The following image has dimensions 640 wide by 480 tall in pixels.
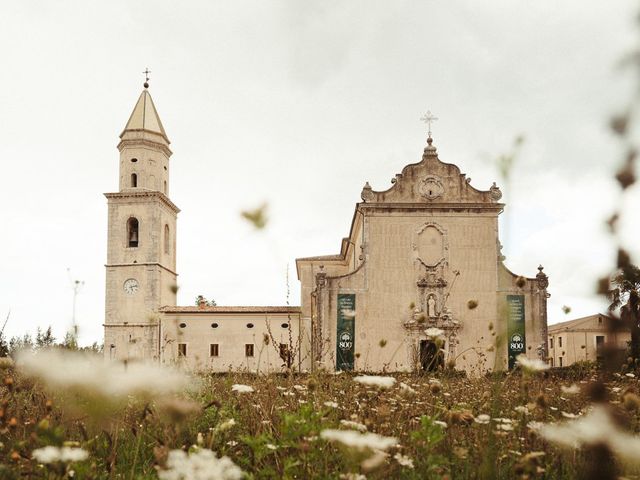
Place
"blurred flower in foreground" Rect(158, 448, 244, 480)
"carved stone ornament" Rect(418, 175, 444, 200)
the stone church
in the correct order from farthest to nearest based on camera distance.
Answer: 1. "carved stone ornament" Rect(418, 175, 444, 200)
2. the stone church
3. "blurred flower in foreground" Rect(158, 448, 244, 480)

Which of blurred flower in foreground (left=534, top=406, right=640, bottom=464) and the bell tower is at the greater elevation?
the bell tower

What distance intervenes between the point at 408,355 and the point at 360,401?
90.5 feet

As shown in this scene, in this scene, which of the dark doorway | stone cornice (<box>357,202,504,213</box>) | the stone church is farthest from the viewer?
stone cornice (<box>357,202,504,213</box>)

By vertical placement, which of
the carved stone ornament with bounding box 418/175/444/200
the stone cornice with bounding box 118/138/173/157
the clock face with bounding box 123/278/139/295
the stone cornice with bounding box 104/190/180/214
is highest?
the stone cornice with bounding box 118/138/173/157

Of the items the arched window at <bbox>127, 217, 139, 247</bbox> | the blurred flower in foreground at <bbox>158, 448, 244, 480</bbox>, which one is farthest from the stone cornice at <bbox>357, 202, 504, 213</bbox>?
the blurred flower in foreground at <bbox>158, 448, 244, 480</bbox>

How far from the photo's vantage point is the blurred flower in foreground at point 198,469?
2053 millimetres

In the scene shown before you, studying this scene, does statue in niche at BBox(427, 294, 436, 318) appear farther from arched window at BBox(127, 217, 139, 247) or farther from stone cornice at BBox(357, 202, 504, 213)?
arched window at BBox(127, 217, 139, 247)

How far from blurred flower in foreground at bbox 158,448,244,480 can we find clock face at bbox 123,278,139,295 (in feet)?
141

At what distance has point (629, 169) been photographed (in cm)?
104

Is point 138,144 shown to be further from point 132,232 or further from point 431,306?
point 431,306

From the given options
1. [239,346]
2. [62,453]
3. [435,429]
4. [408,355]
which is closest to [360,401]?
[435,429]

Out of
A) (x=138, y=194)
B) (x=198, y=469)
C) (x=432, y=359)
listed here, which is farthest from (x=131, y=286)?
(x=198, y=469)

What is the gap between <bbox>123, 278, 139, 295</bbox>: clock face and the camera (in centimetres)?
4341

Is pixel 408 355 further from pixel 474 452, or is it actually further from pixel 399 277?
pixel 474 452
